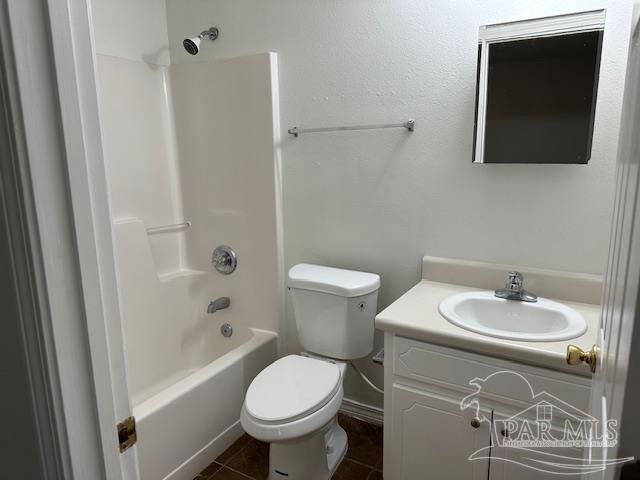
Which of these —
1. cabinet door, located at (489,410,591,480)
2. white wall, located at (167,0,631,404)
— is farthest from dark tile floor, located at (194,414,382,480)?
cabinet door, located at (489,410,591,480)

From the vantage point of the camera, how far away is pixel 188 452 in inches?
74.9

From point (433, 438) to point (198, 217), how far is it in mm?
1684

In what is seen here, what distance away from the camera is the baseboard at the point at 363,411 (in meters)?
2.22

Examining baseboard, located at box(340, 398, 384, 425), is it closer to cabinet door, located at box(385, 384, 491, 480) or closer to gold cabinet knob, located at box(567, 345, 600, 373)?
cabinet door, located at box(385, 384, 491, 480)

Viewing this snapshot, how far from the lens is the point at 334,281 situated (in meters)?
1.92

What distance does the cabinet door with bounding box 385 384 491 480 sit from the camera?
4.89 ft

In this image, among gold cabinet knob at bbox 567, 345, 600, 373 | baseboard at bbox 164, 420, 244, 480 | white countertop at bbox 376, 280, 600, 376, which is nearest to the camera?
gold cabinet knob at bbox 567, 345, 600, 373

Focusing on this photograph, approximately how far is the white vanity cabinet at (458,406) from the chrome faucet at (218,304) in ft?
3.82

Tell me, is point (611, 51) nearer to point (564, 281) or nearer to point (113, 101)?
point (564, 281)

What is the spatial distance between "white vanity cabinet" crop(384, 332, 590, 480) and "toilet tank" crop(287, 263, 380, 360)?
343 millimetres

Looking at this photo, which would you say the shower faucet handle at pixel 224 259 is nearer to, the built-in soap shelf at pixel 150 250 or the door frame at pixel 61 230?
the built-in soap shelf at pixel 150 250

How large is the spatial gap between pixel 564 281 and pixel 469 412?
0.62 meters

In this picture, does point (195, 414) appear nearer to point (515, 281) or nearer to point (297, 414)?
point (297, 414)

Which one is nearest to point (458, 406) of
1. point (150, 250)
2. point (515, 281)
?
point (515, 281)
